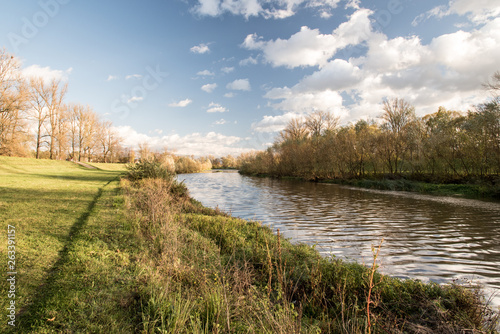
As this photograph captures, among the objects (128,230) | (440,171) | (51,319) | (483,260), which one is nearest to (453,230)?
(483,260)

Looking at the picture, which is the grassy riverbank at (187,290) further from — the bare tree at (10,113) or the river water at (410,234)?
the bare tree at (10,113)

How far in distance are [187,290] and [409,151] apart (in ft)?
104

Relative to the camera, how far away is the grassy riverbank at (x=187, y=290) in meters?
2.92

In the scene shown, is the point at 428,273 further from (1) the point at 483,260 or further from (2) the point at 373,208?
(2) the point at 373,208

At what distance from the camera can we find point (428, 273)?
232 inches

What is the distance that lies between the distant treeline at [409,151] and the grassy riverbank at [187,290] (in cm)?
2254

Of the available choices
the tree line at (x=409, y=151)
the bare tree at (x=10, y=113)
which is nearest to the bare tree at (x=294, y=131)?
the tree line at (x=409, y=151)

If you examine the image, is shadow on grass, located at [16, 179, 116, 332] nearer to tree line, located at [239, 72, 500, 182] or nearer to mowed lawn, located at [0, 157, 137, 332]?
mowed lawn, located at [0, 157, 137, 332]

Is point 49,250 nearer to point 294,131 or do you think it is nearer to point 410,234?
point 410,234

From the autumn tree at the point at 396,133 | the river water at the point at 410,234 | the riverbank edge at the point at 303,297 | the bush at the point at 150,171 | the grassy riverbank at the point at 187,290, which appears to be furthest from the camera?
the autumn tree at the point at 396,133

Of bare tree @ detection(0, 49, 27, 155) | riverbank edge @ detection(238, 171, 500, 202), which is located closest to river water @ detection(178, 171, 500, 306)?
riverbank edge @ detection(238, 171, 500, 202)

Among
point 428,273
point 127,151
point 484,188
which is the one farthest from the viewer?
point 127,151

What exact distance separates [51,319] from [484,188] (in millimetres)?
25517

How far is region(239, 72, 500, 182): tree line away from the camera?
67.8ft
